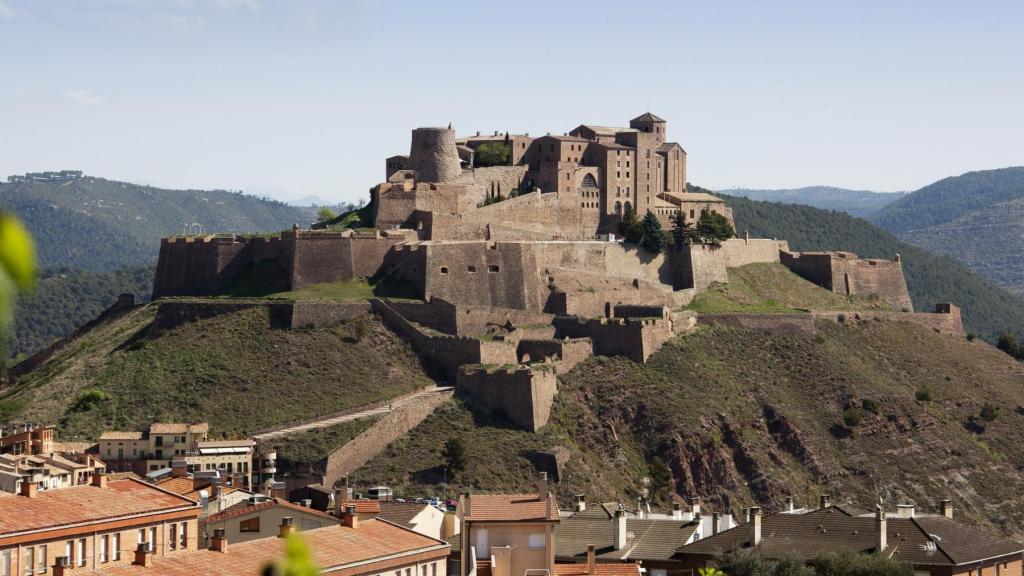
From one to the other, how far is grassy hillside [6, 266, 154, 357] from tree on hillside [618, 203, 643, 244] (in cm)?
7713

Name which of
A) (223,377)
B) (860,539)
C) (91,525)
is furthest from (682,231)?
(91,525)

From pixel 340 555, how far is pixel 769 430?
187 feet

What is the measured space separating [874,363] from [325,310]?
31614 mm

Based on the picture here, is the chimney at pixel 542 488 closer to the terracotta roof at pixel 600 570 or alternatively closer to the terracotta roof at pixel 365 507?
the terracotta roof at pixel 600 570

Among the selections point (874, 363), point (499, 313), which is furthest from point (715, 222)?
point (499, 313)

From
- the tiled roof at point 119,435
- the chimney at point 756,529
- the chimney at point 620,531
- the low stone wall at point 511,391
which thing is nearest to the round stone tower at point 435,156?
the low stone wall at point 511,391

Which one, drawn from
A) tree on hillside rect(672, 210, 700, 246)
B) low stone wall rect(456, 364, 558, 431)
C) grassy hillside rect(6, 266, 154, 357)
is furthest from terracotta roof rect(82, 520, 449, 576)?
grassy hillside rect(6, 266, 154, 357)

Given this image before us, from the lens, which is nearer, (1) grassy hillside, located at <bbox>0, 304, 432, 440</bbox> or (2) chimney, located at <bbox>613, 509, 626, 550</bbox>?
(2) chimney, located at <bbox>613, 509, 626, 550</bbox>

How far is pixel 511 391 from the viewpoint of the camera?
72.6 m

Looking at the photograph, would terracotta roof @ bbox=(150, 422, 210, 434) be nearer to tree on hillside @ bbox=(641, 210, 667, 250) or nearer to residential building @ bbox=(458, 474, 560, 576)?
tree on hillside @ bbox=(641, 210, 667, 250)

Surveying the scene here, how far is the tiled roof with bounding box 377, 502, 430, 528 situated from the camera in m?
34.0

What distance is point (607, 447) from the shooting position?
74938mm

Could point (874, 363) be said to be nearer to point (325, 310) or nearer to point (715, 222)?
point (715, 222)

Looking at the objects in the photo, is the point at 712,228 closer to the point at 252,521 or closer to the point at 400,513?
the point at 400,513
